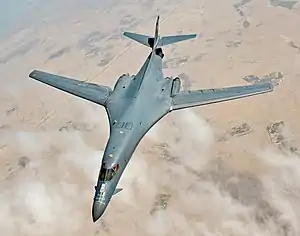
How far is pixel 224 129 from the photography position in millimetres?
60062

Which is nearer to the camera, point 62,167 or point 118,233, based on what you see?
point 118,233

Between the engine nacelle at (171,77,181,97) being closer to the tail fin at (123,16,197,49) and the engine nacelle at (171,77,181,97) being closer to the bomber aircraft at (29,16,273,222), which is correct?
the bomber aircraft at (29,16,273,222)

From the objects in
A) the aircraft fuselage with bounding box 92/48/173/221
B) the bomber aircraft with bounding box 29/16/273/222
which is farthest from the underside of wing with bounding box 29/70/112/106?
the aircraft fuselage with bounding box 92/48/173/221

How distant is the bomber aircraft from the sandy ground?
13595mm

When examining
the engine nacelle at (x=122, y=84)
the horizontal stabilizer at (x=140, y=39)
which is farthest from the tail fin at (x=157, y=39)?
the engine nacelle at (x=122, y=84)

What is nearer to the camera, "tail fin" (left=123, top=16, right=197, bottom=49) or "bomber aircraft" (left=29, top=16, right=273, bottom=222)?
"bomber aircraft" (left=29, top=16, right=273, bottom=222)

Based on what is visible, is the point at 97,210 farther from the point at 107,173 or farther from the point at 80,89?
the point at 80,89

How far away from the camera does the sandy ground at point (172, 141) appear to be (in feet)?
167

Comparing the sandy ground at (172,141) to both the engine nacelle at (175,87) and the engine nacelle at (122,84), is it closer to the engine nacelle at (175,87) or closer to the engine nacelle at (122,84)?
the engine nacelle at (175,87)

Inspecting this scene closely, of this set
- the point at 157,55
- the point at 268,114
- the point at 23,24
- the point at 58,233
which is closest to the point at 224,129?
the point at 268,114

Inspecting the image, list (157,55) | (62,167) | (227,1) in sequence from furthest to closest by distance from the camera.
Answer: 1. (227,1)
2. (62,167)
3. (157,55)

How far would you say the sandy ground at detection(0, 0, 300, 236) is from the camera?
50.8 m

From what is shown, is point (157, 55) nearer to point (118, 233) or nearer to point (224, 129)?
point (224, 129)

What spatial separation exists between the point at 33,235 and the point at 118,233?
9.92m
